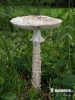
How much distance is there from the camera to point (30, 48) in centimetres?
264

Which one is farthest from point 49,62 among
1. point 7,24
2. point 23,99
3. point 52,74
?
point 7,24

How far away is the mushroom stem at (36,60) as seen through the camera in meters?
2.19

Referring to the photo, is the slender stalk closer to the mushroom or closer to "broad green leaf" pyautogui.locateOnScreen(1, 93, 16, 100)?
the mushroom

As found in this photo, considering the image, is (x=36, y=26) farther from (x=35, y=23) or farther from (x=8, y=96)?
(x=8, y=96)

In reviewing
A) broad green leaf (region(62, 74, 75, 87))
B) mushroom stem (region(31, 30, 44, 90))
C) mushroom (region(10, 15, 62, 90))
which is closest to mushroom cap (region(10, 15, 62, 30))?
mushroom (region(10, 15, 62, 90))

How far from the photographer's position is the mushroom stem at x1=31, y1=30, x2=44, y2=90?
2186mm

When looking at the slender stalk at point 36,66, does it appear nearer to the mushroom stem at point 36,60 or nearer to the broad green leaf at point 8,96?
the mushroom stem at point 36,60

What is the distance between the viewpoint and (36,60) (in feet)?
7.39

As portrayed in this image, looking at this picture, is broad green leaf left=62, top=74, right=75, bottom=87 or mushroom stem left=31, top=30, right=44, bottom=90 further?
mushroom stem left=31, top=30, right=44, bottom=90

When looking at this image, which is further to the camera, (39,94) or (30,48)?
(30,48)

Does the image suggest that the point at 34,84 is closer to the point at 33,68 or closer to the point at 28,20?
the point at 33,68

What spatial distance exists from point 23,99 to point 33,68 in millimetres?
254

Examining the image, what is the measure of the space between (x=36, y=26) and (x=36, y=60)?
1.09 ft

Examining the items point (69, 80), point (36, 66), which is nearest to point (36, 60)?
point (36, 66)
